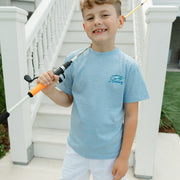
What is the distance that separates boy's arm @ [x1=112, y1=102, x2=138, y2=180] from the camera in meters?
1.02

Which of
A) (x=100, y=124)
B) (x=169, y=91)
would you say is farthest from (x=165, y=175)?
(x=169, y=91)

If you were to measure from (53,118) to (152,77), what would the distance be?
51.8 inches

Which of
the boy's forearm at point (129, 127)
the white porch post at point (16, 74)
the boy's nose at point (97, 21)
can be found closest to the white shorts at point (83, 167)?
the boy's forearm at point (129, 127)

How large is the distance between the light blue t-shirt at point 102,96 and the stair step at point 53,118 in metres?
1.28

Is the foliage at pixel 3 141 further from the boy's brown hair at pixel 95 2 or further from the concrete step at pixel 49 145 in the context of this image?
the boy's brown hair at pixel 95 2

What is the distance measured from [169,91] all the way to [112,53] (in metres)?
4.12

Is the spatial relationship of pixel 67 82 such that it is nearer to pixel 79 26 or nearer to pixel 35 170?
pixel 35 170

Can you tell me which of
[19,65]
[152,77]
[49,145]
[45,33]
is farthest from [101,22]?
[45,33]

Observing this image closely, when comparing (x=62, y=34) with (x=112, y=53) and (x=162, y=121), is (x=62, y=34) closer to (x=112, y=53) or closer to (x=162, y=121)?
(x=162, y=121)

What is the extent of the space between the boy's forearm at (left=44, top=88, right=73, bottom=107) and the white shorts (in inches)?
10.9

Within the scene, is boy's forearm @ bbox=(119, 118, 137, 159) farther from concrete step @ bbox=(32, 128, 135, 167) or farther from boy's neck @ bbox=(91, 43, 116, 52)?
concrete step @ bbox=(32, 128, 135, 167)

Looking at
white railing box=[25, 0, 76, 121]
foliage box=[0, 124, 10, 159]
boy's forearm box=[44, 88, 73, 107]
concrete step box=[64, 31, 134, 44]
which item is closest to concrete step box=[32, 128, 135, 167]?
white railing box=[25, 0, 76, 121]

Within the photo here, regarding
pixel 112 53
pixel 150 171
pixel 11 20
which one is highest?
pixel 11 20

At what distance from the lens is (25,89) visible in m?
1.88
